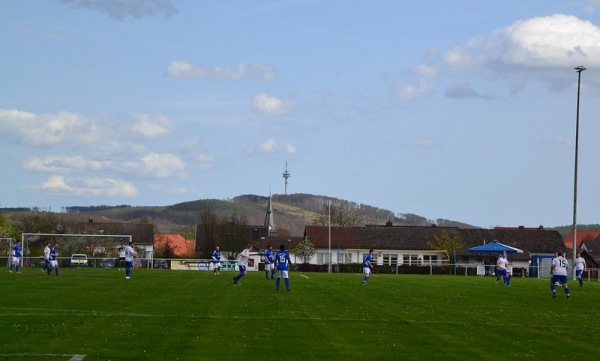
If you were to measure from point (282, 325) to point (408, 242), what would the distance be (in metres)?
92.9

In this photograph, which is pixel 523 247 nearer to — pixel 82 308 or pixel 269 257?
pixel 269 257

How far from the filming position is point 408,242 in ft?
371

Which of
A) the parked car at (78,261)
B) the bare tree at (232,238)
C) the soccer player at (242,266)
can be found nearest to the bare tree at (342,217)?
the bare tree at (232,238)

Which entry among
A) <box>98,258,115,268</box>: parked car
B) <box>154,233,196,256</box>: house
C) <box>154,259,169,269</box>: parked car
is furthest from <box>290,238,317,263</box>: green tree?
<box>154,233,196,256</box>: house

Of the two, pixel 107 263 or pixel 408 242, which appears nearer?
pixel 107 263

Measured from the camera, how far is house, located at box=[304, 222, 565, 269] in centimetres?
11025

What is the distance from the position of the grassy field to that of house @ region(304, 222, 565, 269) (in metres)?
76.7

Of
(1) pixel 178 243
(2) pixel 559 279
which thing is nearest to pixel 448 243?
(1) pixel 178 243

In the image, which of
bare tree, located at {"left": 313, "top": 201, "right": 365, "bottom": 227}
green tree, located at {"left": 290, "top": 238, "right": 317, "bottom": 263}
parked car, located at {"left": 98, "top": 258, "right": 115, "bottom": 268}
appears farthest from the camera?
bare tree, located at {"left": 313, "top": 201, "right": 365, "bottom": 227}

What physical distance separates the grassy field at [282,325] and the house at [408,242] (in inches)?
3020

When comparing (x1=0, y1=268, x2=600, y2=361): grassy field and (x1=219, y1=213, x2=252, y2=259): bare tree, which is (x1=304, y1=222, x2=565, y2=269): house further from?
(x1=0, y1=268, x2=600, y2=361): grassy field

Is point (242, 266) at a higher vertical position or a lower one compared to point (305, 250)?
higher

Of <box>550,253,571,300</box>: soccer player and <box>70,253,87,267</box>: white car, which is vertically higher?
<box>550,253,571,300</box>: soccer player

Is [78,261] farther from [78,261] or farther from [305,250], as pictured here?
[305,250]
